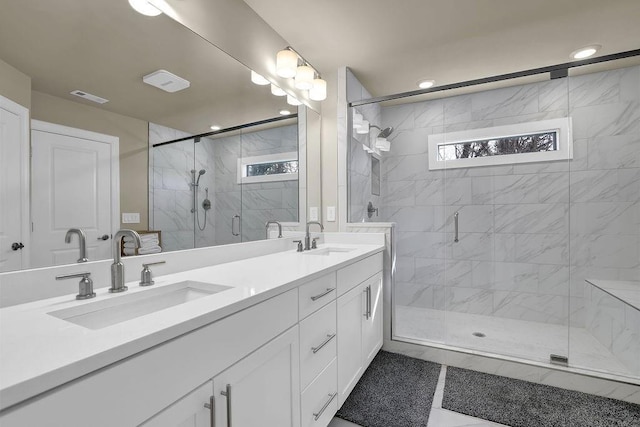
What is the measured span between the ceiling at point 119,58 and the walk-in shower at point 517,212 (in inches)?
53.8

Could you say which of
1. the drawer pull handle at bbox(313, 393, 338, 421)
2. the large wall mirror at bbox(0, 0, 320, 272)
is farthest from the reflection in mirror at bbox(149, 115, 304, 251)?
the drawer pull handle at bbox(313, 393, 338, 421)

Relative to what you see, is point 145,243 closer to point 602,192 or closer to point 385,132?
point 385,132

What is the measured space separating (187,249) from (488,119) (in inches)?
110

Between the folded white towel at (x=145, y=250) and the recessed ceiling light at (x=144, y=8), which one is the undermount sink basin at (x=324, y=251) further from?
the recessed ceiling light at (x=144, y=8)

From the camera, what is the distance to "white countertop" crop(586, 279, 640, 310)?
2.13 m

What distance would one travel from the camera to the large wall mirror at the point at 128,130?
0.95 metres

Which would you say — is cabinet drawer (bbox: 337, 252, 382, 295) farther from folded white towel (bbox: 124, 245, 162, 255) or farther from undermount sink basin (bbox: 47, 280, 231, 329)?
folded white towel (bbox: 124, 245, 162, 255)

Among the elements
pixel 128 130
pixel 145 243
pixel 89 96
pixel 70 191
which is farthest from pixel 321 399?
pixel 89 96

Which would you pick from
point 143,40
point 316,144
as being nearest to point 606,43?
point 316,144

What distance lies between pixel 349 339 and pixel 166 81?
161 centimetres

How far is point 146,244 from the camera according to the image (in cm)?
127

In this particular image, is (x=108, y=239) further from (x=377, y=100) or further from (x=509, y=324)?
(x=509, y=324)

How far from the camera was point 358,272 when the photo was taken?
185 centimetres

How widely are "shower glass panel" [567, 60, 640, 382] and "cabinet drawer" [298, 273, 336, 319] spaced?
6.96 feet
